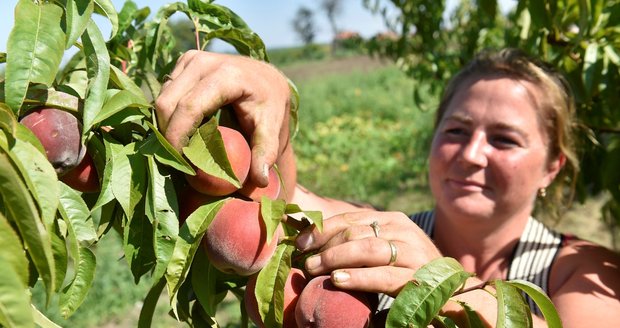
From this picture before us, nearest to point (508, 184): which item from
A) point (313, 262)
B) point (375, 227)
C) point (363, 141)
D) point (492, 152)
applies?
point (492, 152)

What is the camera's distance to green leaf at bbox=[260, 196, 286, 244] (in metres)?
0.88

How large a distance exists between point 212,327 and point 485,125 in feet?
3.39

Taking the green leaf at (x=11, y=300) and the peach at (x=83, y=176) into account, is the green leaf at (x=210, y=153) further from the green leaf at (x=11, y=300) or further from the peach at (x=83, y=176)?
the green leaf at (x=11, y=300)

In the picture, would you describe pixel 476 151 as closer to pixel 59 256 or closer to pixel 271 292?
pixel 271 292

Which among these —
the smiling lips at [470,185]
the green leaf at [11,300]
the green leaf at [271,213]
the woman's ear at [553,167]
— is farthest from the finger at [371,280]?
the woman's ear at [553,167]

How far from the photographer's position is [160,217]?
2.84 feet

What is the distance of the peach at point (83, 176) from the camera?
92cm

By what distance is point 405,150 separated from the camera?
8414 millimetres

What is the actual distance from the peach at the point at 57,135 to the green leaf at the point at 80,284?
118 mm

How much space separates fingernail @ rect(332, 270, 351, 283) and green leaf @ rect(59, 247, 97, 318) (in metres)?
0.33

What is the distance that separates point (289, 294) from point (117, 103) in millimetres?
368

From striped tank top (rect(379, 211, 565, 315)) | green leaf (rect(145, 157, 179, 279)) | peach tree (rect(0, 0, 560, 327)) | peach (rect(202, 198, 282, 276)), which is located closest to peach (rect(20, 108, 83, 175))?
peach tree (rect(0, 0, 560, 327))

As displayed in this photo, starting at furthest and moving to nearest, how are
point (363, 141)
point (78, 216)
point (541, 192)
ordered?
point (363, 141), point (541, 192), point (78, 216)

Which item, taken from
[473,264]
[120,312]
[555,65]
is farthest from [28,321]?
[120,312]
